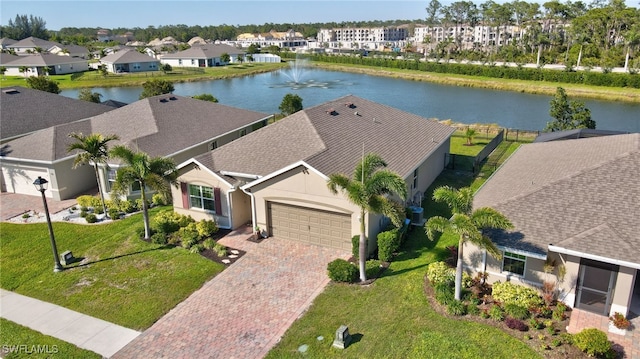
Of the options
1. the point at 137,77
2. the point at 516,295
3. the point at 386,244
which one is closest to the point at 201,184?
the point at 386,244

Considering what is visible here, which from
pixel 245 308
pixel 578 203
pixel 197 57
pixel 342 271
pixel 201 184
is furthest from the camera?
pixel 197 57

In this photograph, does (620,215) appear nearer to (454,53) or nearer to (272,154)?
(272,154)

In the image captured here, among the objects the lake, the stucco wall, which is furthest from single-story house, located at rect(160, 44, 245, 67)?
the stucco wall

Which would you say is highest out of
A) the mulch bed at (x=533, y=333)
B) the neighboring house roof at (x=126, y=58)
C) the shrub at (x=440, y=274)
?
the neighboring house roof at (x=126, y=58)

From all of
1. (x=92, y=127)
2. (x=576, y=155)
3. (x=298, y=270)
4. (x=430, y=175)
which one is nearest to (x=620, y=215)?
(x=576, y=155)

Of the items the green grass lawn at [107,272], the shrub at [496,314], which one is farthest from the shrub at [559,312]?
the green grass lawn at [107,272]

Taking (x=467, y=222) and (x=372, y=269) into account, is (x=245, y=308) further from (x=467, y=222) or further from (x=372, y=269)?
(x=467, y=222)

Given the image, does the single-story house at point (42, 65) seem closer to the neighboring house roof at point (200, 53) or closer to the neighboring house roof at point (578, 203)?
the neighboring house roof at point (200, 53)
